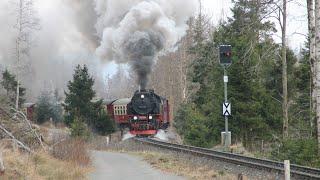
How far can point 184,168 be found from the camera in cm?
1791

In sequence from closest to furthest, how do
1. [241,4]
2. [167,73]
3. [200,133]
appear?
[200,133], [241,4], [167,73]

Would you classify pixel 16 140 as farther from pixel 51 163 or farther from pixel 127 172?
pixel 127 172

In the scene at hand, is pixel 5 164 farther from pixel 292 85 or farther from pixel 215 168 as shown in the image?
pixel 292 85

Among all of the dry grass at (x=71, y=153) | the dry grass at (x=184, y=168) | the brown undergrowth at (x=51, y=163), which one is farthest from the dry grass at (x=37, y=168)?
the dry grass at (x=184, y=168)

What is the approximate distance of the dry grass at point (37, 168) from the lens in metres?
12.7

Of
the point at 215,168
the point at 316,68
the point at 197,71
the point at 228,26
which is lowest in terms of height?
the point at 215,168

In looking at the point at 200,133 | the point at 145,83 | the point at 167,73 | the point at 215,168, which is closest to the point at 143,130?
the point at 145,83

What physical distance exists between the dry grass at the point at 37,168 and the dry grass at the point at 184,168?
302 cm

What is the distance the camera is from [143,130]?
38.6m

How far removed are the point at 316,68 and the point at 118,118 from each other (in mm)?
31101

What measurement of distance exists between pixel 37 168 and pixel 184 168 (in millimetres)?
5424

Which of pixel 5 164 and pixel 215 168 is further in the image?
pixel 215 168

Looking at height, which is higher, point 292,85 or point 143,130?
point 292,85

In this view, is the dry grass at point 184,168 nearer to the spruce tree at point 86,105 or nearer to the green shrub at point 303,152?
the green shrub at point 303,152
